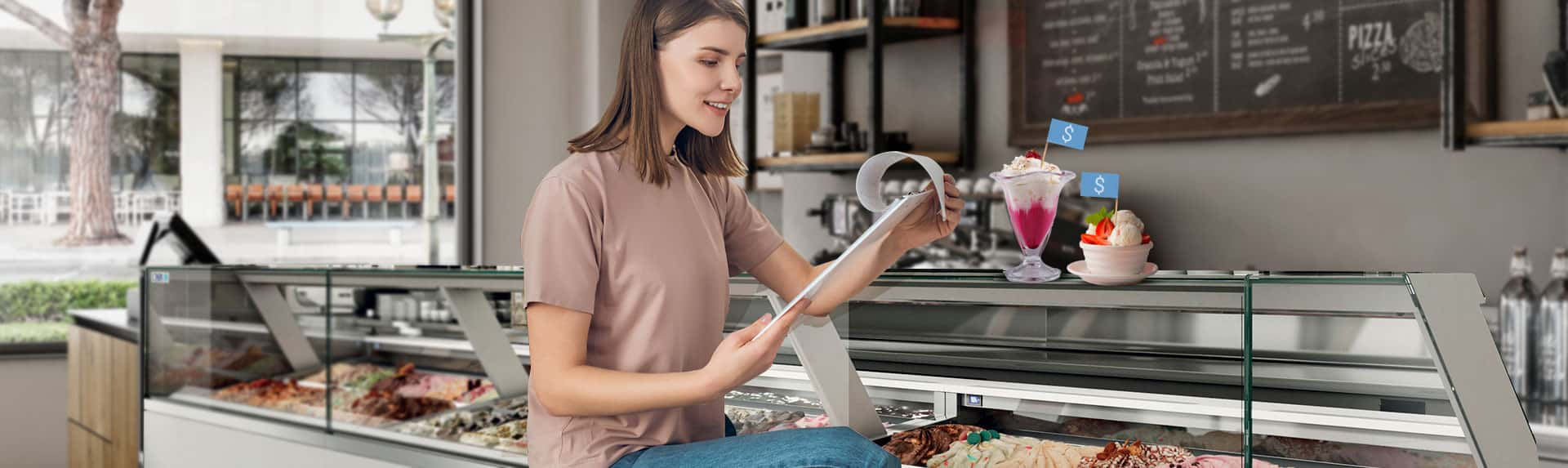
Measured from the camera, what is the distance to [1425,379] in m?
1.43

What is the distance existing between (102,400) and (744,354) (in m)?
3.64

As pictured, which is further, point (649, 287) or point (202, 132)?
point (202, 132)

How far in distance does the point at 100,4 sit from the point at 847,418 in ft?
15.9

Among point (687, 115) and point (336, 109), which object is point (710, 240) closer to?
point (687, 115)

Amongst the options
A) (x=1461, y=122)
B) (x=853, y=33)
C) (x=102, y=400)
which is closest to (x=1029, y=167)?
(x=1461, y=122)

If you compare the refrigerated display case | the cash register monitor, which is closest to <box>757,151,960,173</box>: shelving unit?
the refrigerated display case

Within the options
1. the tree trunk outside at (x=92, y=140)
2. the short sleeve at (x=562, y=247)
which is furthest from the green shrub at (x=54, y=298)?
the short sleeve at (x=562, y=247)

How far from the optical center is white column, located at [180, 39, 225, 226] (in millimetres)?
5430

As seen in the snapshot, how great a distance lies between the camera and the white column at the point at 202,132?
543cm

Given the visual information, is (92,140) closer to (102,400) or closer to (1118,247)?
(102,400)

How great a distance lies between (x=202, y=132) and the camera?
5496 mm

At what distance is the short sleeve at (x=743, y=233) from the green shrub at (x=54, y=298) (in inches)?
192

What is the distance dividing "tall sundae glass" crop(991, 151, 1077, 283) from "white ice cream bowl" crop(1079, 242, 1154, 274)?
0.22 ft

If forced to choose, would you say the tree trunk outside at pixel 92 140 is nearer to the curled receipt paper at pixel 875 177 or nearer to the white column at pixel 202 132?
the white column at pixel 202 132
